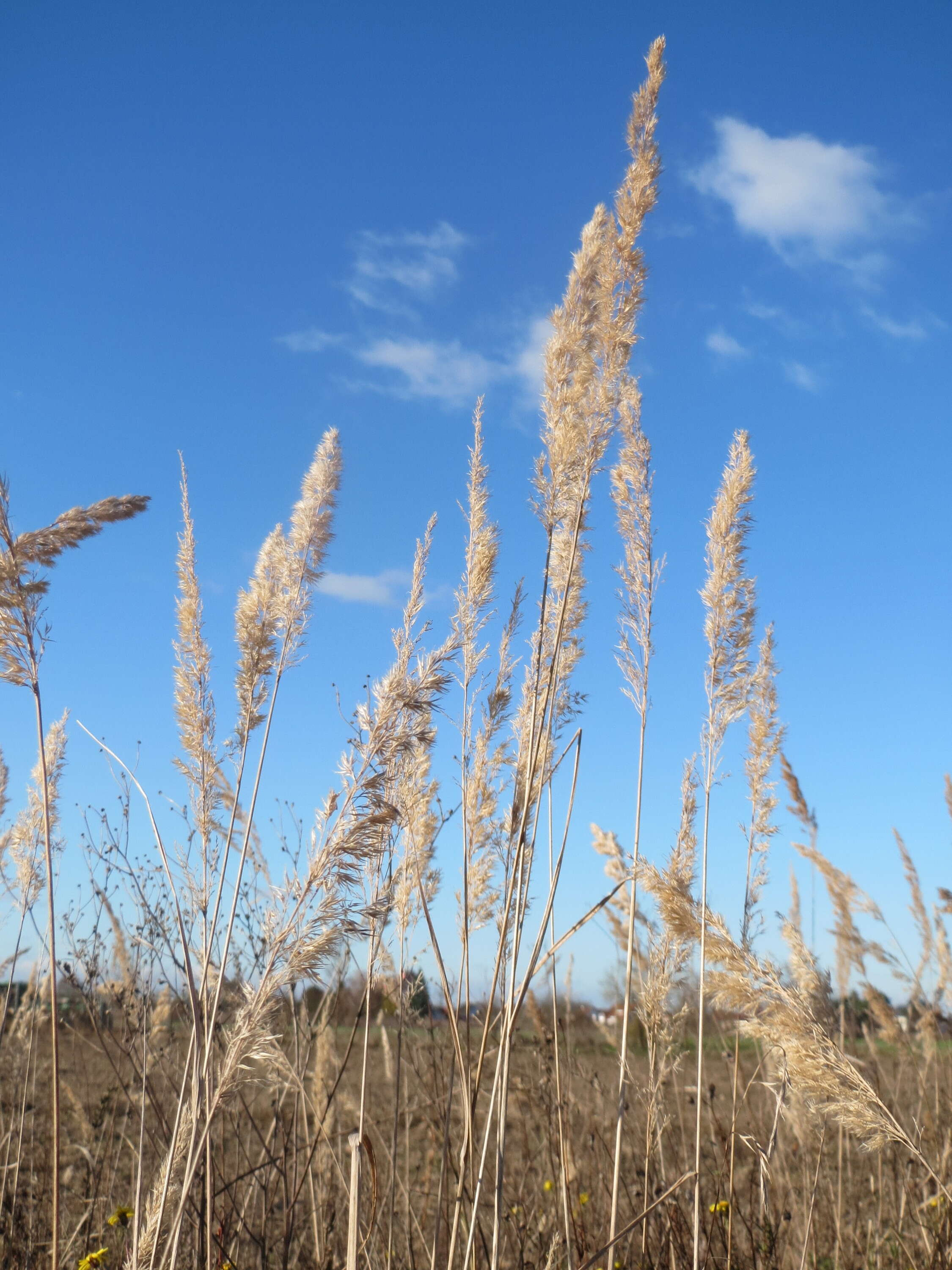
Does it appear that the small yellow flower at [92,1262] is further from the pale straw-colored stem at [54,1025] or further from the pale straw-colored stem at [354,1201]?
the pale straw-colored stem at [354,1201]

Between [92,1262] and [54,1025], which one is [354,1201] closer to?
[54,1025]

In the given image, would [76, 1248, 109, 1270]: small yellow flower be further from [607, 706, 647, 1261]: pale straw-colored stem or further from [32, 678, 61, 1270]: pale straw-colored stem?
[607, 706, 647, 1261]: pale straw-colored stem

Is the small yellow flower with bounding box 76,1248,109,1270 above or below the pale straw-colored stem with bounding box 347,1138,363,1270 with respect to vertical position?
below

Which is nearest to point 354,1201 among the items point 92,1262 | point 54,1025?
point 54,1025

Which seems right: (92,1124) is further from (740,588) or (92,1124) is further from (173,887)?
(740,588)

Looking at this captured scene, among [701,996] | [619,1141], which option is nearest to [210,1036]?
[619,1141]

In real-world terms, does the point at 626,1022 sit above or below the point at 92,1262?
above

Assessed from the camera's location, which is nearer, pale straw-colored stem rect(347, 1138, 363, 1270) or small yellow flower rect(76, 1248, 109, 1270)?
pale straw-colored stem rect(347, 1138, 363, 1270)

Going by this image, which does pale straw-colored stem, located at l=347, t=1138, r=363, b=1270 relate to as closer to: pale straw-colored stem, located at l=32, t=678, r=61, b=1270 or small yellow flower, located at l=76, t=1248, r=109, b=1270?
pale straw-colored stem, located at l=32, t=678, r=61, b=1270

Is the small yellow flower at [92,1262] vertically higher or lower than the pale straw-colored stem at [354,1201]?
lower

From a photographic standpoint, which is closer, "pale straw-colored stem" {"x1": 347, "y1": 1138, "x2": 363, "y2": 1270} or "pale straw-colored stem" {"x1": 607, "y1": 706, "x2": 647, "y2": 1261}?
"pale straw-colored stem" {"x1": 347, "y1": 1138, "x2": 363, "y2": 1270}

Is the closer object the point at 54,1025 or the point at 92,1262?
the point at 54,1025

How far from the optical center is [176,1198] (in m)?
2.05

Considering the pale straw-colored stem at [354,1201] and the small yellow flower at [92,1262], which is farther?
the small yellow flower at [92,1262]
